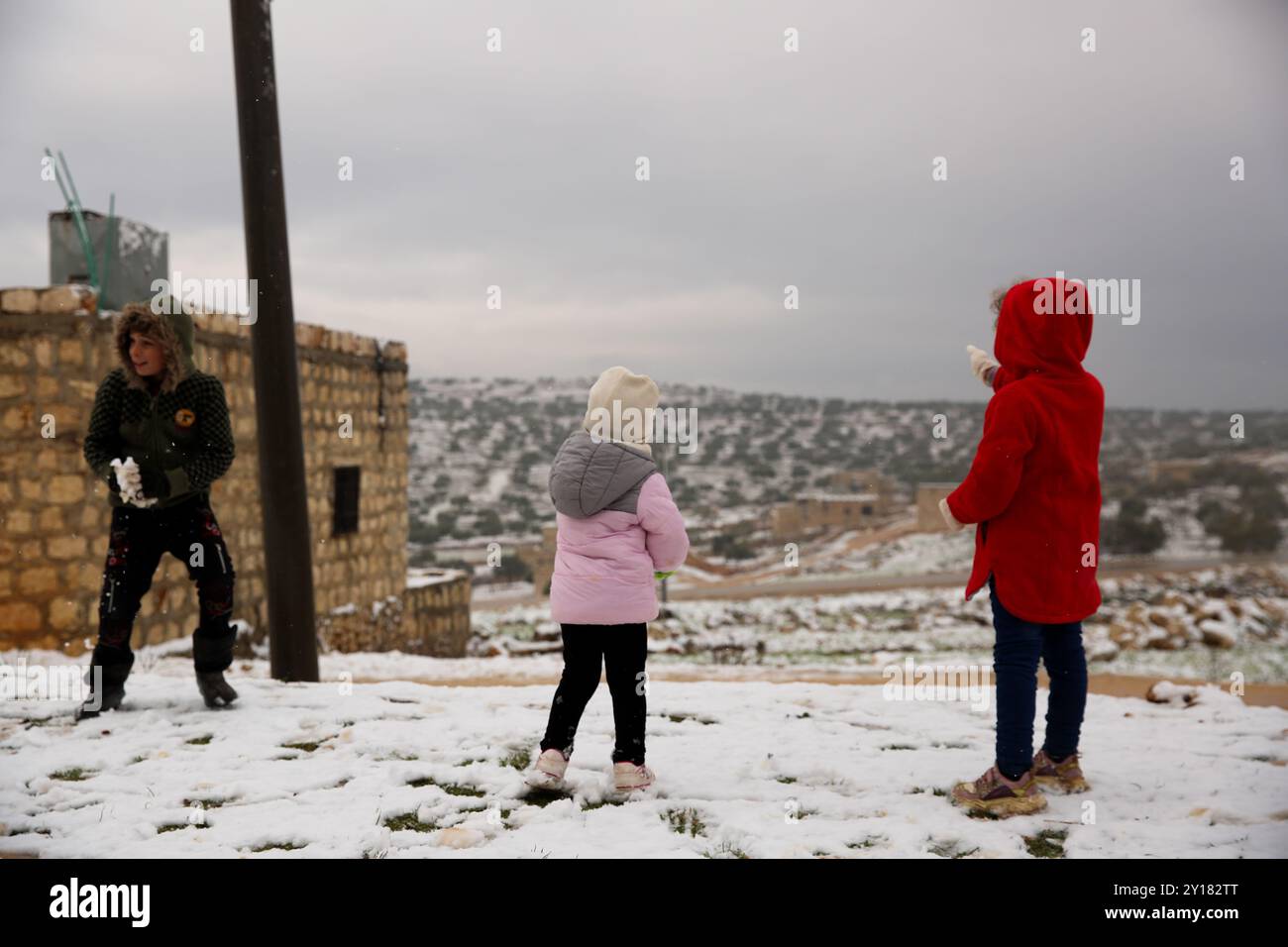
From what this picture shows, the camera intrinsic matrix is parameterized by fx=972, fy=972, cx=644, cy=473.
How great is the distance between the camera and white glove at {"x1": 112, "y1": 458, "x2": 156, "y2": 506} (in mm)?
4266

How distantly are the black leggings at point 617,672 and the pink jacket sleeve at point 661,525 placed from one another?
0.85 ft

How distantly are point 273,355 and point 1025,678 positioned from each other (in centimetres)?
430

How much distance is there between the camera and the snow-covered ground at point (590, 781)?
9.87ft

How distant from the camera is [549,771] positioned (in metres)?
3.53

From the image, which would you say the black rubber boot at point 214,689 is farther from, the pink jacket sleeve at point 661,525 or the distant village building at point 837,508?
the distant village building at point 837,508

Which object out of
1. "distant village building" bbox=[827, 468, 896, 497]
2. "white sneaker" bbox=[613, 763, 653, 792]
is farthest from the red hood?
"distant village building" bbox=[827, 468, 896, 497]

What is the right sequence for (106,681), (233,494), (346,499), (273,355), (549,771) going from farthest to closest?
1. (346,499)
2. (233,494)
3. (273,355)
4. (106,681)
5. (549,771)

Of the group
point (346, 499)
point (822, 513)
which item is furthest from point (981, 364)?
point (822, 513)

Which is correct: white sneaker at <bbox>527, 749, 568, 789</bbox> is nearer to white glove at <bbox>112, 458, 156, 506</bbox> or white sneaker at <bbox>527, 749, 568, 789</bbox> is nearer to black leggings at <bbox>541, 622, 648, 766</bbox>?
black leggings at <bbox>541, 622, 648, 766</bbox>

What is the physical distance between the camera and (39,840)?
9.86 ft

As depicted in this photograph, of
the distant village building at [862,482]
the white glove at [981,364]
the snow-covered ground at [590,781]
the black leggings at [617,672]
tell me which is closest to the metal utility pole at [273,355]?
the snow-covered ground at [590,781]

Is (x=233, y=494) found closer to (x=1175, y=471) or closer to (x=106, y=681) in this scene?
(x=106, y=681)
